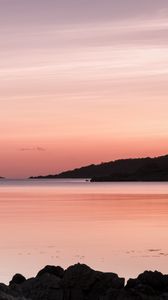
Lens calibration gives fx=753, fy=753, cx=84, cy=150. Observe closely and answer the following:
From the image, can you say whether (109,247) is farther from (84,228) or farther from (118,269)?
(84,228)

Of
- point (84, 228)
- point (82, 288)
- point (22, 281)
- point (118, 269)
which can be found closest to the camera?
point (82, 288)

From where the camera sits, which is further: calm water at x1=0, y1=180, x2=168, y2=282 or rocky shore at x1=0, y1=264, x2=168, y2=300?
calm water at x1=0, y1=180, x2=168, y2=282

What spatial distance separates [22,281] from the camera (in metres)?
24.0

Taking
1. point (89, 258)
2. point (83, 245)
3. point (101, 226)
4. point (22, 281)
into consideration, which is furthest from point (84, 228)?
point (22, 281)

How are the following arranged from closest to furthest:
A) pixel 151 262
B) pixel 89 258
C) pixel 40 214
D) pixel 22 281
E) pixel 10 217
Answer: pixel 22 281, pixel 151 262, pixel 89 258, pixel 10 217, pixel 40 214

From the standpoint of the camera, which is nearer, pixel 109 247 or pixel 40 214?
pixel 109 247

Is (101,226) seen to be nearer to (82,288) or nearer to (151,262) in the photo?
(151,262)

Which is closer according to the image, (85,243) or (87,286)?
(87,286)

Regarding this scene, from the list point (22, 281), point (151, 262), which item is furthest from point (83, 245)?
point (22, 281)

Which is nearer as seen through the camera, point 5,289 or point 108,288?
point 5,289

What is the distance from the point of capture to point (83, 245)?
44000 mm

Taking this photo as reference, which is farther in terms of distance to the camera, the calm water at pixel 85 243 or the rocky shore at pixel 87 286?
the calm water at pixel 85 243

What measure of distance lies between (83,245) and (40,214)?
3362 centimetres

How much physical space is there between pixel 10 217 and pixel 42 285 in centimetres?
4979
